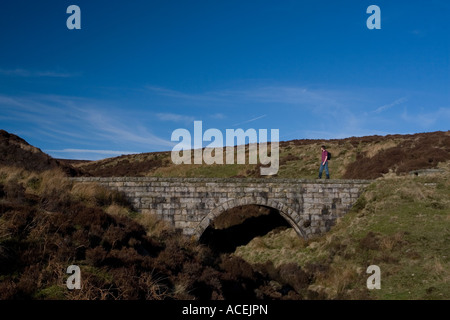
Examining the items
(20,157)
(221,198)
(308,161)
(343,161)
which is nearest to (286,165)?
(308,161)

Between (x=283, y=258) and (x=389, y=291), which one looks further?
(x=283, y=258)

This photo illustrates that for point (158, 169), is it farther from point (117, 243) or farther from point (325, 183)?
point (117, 243)

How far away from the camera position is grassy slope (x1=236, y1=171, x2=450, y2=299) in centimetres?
1143

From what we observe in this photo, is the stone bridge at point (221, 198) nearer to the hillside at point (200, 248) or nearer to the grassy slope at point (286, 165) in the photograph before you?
the hillside at point (200, 248)

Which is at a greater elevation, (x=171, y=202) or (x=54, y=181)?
(x=54, y=181)

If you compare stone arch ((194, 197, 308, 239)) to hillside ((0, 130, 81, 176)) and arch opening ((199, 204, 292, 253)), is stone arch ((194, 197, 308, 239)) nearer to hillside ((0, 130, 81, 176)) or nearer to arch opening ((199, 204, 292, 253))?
arch opening ((199, 204, 292, 253))

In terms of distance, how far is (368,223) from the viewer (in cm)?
1628

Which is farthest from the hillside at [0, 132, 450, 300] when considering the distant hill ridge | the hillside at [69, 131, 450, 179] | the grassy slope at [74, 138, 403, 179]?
the grassy slope at [74, 138, 403, 179]

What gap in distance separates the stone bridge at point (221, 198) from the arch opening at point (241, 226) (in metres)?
2.16

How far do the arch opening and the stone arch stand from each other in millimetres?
1997

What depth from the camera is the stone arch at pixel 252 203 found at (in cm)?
1722
